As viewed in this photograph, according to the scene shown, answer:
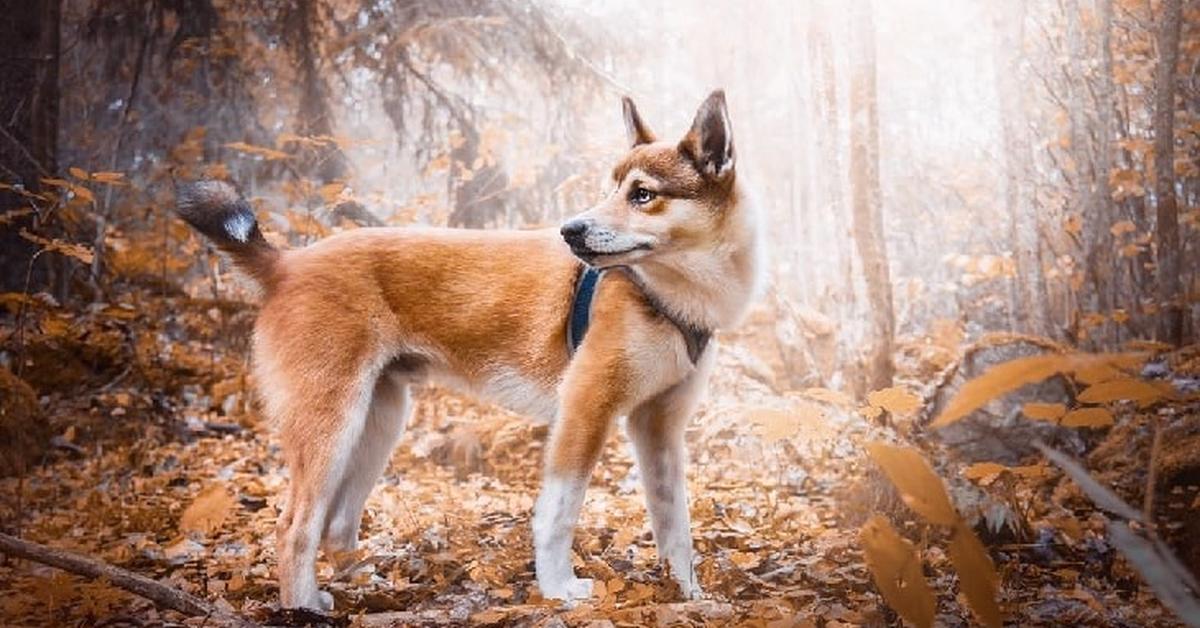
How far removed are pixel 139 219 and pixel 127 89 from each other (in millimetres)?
1241

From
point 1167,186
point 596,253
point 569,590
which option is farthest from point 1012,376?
point 1167,186

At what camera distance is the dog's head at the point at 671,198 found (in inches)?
89.0

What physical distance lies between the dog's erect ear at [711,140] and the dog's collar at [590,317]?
43 cm

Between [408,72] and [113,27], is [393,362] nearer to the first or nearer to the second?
[408,72]

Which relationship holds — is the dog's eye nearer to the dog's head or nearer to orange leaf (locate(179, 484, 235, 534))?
the dog's head

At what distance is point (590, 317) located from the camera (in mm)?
2480

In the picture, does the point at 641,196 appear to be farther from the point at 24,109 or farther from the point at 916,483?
the point at 24,109

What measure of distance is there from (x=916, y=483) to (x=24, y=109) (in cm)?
519

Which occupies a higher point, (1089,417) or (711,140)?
(711,140)

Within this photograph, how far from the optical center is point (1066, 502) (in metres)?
2.80

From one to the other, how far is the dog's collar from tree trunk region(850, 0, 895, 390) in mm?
A: 2216

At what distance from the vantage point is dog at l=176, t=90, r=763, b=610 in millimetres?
2322

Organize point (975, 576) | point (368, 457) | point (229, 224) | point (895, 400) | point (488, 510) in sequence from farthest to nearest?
point (488, 510) → point (368, 457) → point (229, 224) → point (895, 400) → point (975, 576)

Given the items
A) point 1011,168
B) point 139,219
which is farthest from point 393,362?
point 1011,168
